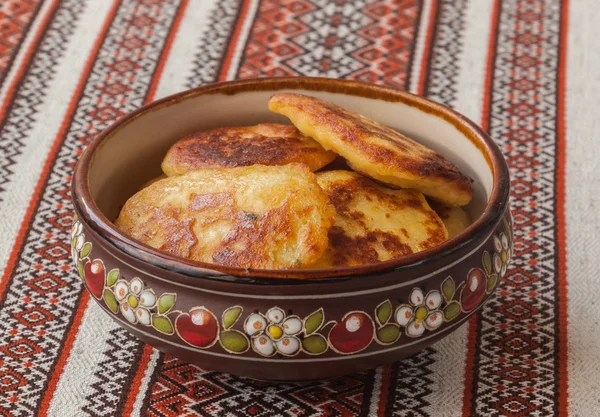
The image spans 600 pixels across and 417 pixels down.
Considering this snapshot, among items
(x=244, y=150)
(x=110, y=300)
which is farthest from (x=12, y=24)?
(x=110, y=300)

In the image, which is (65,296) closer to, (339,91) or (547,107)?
(339,91)

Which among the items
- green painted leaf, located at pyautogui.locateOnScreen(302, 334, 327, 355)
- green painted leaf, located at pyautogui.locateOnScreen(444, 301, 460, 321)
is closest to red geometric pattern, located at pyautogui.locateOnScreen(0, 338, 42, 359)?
green painted leaf, located at pyautogui.locateOnScreen(302, 334, 327, 355)

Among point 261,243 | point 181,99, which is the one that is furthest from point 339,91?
point 261,243

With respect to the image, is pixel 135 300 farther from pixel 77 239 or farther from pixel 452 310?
pixel 452 310

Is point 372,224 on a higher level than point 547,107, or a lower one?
higher

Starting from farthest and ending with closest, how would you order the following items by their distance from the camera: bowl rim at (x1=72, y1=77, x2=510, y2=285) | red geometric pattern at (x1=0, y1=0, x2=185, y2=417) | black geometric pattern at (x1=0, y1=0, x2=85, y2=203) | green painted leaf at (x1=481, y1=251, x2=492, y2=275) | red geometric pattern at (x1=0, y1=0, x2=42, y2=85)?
red geometric pattern at (x1=0, y1=0, x2=42, y2=85) < black geometric pattern at (x1=0, y1=0, x2=85, y2=203) < red geometric pattern at (x1=0, y1=0, x2=185, y2=417) < green painted leaf at (x1=481, y1=251, x2=492, y2=275) < bowl rim at (x1=72, y1=77, x2=510, y2=285)

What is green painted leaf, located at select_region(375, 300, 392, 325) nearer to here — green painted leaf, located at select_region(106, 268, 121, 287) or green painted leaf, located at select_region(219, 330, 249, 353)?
green painted leaf, located at select_region(219, 330, 249, 353)
